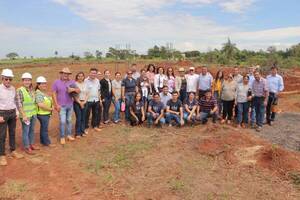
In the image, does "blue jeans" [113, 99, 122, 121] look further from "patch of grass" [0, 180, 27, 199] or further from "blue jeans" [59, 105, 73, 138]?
"patch of grass" [0, 180, 27, 199]

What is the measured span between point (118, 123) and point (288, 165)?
5.25 metres

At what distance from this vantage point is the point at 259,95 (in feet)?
31.1

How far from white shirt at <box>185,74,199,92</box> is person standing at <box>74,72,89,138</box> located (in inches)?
130

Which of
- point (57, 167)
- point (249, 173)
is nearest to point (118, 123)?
point (57, 167)

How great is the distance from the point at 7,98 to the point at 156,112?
4452mm

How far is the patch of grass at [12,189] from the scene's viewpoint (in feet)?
17.9

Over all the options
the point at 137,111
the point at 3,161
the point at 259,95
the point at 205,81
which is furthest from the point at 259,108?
the point at 3,161

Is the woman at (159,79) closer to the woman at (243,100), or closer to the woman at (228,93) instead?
the woman at (228,93)

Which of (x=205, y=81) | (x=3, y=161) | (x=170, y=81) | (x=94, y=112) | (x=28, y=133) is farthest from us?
(x=170, y=81)

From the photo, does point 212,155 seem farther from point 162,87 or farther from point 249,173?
point 162,87

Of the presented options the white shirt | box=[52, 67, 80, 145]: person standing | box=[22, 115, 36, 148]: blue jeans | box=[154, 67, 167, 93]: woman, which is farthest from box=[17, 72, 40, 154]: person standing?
the white shirt

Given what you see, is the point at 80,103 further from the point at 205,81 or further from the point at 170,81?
the point at 205,81

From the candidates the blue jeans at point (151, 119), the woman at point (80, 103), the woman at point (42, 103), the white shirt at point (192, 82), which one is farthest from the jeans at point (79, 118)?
the white shirt at point (192, 82)

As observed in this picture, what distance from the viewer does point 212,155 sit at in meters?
7.11
